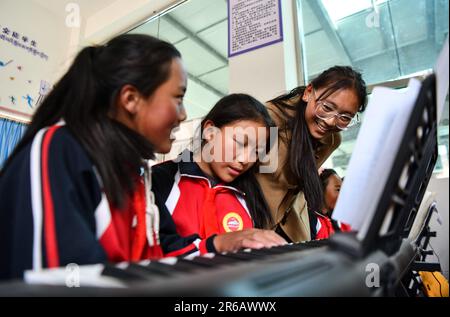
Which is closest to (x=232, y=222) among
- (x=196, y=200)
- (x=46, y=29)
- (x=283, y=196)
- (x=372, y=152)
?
(x=196, y=200)

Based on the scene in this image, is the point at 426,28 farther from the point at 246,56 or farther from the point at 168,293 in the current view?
the point at 168,293

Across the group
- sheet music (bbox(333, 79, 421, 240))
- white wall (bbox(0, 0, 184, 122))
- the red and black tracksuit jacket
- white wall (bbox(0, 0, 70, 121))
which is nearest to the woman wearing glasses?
the red and black tracksuit jacket

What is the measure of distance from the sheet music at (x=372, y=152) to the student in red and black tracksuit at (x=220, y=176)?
53 centimetres

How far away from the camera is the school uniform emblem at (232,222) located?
3.05 feet

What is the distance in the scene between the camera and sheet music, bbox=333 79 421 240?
32 centimetres

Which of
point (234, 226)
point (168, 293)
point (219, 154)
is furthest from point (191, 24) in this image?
point (168, 293)

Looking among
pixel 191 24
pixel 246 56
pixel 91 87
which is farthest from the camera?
pixel 191 24

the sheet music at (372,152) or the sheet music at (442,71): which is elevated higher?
the sheet music at (442,71)

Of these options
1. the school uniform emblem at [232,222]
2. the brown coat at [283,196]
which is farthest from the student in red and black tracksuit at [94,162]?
the brown coat at [283,196]

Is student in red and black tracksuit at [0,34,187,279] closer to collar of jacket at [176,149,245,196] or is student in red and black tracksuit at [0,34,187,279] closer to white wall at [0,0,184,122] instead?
collar of jacket at [176,149,245,196]

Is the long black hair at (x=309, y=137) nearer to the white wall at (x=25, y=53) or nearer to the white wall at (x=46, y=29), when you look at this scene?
the white wall at (x=46, y=29)

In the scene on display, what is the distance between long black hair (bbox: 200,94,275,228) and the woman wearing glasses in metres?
0.02
